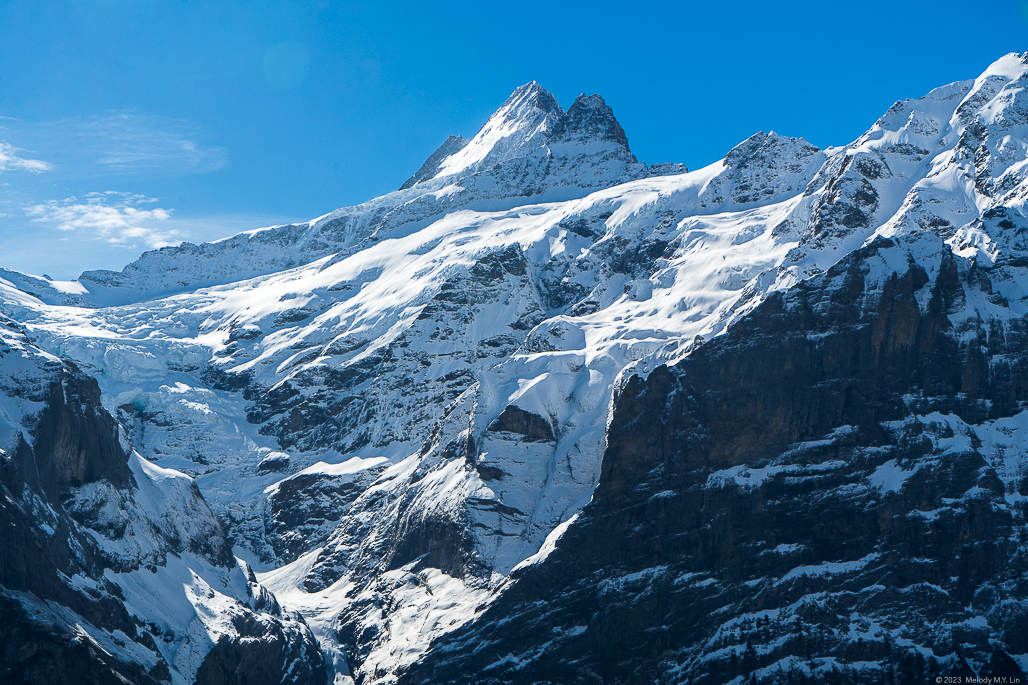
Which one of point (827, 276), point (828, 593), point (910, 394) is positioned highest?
point (827, 276)

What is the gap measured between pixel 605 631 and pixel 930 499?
42179mm

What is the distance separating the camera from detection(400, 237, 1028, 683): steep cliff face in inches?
6053

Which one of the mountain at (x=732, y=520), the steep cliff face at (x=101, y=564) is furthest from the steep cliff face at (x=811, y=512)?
the steep cliff face at (x=101, y=564)

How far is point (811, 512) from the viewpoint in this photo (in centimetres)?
16275

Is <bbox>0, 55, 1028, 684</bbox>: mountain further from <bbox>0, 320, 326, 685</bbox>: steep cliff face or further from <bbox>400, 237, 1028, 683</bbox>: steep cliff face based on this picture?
<bbox>0, 320, 326, 685</bbox>: steep cliff face

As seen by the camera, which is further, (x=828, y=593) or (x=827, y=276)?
(x=827, y=276)

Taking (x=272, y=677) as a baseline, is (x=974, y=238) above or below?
above

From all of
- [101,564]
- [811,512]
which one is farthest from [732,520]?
[101,564]

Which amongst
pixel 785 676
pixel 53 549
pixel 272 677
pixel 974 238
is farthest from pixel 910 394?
pixel 53 549

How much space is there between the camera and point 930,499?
159500 millimetres

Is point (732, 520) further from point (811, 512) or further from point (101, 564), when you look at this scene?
point (101, 564)

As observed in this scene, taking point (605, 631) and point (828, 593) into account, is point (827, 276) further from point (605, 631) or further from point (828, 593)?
point (605, 631)

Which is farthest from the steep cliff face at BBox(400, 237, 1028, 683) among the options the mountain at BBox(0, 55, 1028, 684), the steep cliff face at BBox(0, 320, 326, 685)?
the steep cliff face at BBox(0, 320, 326, 685)

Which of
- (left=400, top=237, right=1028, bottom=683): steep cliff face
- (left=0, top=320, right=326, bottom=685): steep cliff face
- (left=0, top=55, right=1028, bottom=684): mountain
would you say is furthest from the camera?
(left=0, top=55, right=1028, bottom=684): mountain
